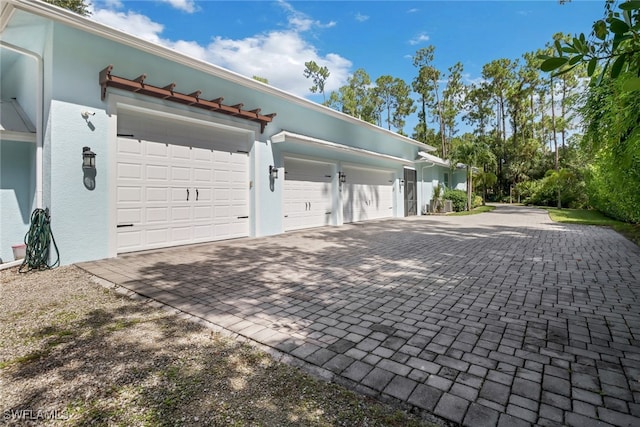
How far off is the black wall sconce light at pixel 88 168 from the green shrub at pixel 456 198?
63.4 feet

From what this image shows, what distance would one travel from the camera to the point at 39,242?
17.8 ft

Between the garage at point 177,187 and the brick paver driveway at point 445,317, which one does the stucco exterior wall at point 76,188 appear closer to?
the garage at point 177,187

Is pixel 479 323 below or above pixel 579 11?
below

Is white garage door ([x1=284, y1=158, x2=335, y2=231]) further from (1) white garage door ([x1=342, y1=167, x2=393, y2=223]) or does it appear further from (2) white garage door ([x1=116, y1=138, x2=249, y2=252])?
(2) white garage door ([x1=116, y1=138, x2=249, y2=252])

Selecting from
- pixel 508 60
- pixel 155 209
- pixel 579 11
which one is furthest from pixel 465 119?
pixel 155 209

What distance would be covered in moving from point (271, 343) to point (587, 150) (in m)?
7.22

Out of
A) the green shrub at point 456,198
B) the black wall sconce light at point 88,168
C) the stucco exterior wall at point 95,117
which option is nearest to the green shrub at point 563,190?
the green shrub at point 456,198

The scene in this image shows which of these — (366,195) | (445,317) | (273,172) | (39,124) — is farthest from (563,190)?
(39,124)

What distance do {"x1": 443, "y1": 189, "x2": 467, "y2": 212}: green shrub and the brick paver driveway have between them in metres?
13.9

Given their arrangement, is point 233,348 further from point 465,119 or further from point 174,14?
point 465,119

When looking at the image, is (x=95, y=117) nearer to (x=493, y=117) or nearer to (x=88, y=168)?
(x=88, y=168)

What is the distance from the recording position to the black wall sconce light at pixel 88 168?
18.9ft

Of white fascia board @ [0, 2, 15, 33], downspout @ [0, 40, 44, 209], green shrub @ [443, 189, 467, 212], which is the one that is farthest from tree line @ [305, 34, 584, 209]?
white fascia board @ [0, 2, 15, 33]

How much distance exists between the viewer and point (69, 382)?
2242mm
